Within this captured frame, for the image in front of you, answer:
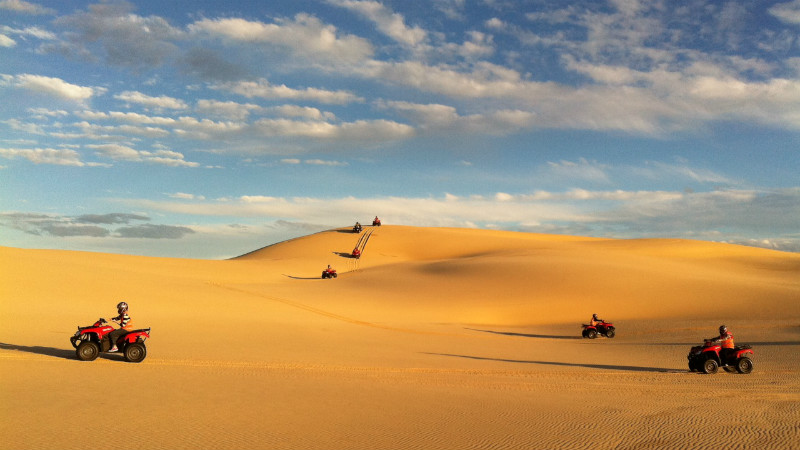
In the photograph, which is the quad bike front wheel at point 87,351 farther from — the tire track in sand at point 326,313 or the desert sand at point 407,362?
the tire track in sand at point 326,313

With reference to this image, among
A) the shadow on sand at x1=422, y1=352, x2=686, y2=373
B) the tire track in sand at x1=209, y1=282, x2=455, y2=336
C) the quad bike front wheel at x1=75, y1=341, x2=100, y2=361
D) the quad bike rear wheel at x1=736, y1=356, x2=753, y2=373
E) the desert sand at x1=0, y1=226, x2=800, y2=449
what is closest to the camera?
the desert sand at x1=0, y1=226, x2=800, y2=449

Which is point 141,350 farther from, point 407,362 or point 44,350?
point 407,362

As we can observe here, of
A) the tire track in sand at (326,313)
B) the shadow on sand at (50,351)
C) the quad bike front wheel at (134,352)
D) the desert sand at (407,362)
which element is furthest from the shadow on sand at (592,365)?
the shadow on sand at (50,351)

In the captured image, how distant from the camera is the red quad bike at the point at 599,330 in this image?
958 inches

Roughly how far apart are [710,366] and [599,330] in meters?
10.6

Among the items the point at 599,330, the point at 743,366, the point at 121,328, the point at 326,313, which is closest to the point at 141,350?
the point at 121,328

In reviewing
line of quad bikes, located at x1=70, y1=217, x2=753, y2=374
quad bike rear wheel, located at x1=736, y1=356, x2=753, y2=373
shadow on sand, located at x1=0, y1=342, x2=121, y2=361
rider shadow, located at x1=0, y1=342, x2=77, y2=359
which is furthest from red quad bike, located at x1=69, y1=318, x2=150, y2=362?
quad bike rear wheel, located at x1=736, y1=356, x2=753, y2=373

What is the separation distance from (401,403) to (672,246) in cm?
5897

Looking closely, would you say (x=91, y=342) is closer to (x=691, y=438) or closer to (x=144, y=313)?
(x=144, y=313)

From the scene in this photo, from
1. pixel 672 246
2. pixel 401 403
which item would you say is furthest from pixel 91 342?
pixel 672 246

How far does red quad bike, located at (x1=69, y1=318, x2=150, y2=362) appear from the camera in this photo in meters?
12.8

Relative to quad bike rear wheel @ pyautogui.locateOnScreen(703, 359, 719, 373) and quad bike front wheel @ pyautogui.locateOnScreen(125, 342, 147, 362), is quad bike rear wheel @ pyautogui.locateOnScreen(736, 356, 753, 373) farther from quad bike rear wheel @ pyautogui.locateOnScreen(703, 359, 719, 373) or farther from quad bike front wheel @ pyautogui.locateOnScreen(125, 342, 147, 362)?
quad bike front wheel @ pyautogui.locateOnScreen(125, 342, 147, 362)

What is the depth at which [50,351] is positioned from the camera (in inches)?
545

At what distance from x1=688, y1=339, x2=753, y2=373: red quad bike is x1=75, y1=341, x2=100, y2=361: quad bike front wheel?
1473 centimetres
